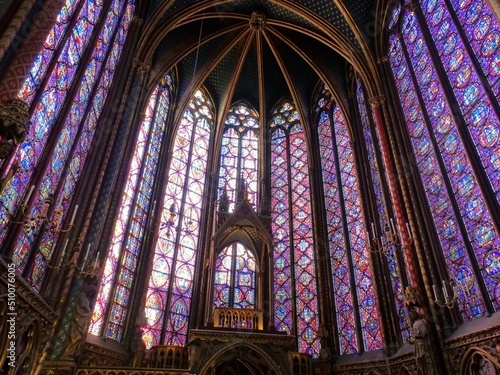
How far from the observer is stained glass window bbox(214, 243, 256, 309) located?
45.4 feet

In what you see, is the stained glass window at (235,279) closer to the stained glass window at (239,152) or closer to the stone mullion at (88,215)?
the stained glass window at (239,152)

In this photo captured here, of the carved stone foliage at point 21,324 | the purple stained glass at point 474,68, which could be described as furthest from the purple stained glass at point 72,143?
the purple stained glass at point 474,68

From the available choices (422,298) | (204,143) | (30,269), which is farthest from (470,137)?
(204,143)

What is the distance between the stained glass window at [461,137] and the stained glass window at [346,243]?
3436 mm

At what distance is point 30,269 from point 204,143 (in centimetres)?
1134

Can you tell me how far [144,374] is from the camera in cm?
869

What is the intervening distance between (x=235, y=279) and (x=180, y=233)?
2674mm

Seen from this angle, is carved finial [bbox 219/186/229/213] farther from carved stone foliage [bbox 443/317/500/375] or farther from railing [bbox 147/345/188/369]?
carved stone foliage [bbox 443/317/500/375]

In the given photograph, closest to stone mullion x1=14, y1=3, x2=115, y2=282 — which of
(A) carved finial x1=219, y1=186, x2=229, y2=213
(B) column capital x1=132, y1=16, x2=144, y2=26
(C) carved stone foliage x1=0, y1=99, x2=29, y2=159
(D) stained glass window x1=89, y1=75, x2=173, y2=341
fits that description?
(C) carved stone foliage x1=0, y1=99, x2=29, y2=159

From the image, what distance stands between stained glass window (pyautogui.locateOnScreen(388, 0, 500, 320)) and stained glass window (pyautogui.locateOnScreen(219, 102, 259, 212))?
7494 mm

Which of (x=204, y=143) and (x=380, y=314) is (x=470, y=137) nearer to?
(x=380, y=314)

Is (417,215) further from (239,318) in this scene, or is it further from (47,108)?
(47,108)

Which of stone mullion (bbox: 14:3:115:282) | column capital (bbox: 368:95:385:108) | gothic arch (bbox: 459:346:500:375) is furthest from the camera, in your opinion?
column capital (bbox: 368:95:385:108)

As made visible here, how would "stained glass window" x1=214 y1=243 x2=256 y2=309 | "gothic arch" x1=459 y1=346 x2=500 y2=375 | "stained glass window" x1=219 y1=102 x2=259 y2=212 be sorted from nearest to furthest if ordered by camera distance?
1. "gothic arch" x1=459 y1=346 x2=500 y2=375
2. "stained glass window" x1=214 y1=243 x2=256 y2=309
3. "stained glass window" x1=219 y1=102 x2=259 y2=212
